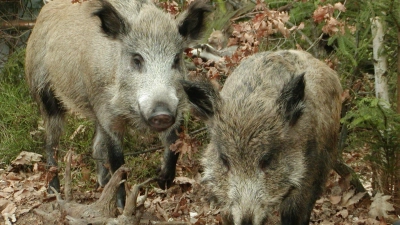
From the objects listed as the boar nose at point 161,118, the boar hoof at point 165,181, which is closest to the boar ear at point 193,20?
the boar nose at point 161,118

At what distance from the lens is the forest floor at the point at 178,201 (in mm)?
6301

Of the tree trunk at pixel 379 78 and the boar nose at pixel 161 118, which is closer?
the boar nose at pixel 161 118

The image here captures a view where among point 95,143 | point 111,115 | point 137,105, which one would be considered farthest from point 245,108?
point 95,143

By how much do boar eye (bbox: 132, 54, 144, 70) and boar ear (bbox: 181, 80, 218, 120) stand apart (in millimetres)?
1327

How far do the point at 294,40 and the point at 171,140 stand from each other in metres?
1.95

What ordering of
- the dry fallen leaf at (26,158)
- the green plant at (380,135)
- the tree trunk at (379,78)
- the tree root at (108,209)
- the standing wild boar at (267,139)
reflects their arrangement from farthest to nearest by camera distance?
the dry fallen leaf at (26,158) → the tree trunk at (379,78) → the green plant at (380,135) → the tree root at (108,209) → the standing wild boar at (267,139)

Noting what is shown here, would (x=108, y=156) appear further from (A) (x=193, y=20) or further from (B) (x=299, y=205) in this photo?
(B) (x=299, y=205)

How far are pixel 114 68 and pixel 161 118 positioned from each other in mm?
1145

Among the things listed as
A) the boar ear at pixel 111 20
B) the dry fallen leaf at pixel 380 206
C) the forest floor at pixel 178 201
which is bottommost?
the forest floor at pixel 178 201

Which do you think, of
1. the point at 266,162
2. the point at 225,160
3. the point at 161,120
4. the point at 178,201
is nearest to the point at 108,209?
the point at 161,120

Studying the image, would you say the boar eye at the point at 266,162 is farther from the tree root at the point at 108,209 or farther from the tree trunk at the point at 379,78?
the tree trunk at the point at 379,78

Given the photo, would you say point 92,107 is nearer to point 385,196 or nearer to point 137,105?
point 137,105

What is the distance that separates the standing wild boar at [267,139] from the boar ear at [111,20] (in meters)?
1.50

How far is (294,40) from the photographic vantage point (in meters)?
7.88
